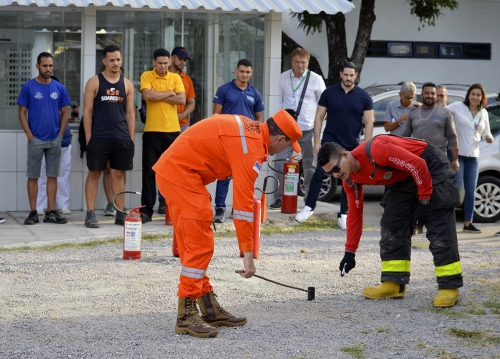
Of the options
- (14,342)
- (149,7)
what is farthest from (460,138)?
(14,342)

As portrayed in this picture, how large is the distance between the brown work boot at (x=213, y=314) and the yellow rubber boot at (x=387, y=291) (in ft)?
4.83

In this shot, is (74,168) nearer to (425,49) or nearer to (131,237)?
(131,237)

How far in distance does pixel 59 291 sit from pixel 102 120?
3.51 metres

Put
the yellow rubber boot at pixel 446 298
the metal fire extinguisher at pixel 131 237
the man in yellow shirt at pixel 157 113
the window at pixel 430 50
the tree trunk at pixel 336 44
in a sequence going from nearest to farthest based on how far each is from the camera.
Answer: the yellow rubber boot at pixel 446 298
the metal fire extinguisher at pixel 131 237
the man in yellow shirt at pixel 157 113
the tree trunk at pixel 336 44
the window at pixel 430 50

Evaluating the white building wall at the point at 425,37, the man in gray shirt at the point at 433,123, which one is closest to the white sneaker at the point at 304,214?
the man in gray shirt at the point at 433,123

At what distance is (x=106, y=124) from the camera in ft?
34.0

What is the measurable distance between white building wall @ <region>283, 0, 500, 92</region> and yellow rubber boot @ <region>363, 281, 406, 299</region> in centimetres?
1490

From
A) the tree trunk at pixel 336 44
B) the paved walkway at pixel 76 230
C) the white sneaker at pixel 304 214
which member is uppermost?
the tree trunk at pixel 336 44

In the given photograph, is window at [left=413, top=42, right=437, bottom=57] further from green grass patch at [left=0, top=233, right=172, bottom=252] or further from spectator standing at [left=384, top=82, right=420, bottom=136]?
green grass patch at [left=0, top=233, right=172, bottom=252]

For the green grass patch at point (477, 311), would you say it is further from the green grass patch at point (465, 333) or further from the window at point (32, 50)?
the window at point (32, 50)

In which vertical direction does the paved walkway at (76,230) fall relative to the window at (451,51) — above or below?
below

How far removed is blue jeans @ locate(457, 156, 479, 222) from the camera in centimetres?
1112

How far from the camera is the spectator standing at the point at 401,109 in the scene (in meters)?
11.6

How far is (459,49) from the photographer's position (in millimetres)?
22969
